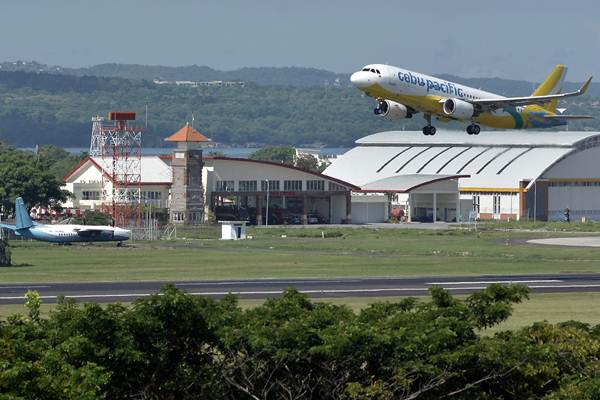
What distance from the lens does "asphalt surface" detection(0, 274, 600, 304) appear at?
68.8 metres

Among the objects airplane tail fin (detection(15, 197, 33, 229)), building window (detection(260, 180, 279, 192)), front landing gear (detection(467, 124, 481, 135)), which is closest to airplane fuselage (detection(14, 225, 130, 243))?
airplane tail fin (detection(15, 197, 33, 229))

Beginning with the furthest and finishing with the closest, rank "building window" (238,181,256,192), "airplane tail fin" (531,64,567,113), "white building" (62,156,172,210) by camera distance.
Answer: "building window" (238,181,256,192) < "white building" (62,156,172,210) < "airplane tail fin" (531,64,567,113)

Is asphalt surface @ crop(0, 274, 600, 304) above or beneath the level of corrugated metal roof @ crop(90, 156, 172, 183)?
beneath

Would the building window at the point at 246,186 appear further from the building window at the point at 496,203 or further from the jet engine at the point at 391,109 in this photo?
the jet engine at the point at 391,109

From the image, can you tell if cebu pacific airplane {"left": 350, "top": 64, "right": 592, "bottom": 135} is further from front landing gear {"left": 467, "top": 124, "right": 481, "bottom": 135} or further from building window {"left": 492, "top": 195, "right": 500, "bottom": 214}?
building window {"left": 492, "top": 195, "right": 500, "bottom": 214}

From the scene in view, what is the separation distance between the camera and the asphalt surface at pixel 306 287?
68.8 metres

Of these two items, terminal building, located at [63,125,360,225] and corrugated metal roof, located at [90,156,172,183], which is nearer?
terminal building, located at [63,125,360,225]

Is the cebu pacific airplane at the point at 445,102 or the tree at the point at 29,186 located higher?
the cebu pacific airplane at the point at 445,102

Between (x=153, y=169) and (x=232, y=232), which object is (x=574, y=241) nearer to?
(x=232, y=232)

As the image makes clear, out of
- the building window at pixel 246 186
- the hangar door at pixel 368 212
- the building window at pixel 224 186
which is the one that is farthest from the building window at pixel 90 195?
the hangar door at pixel 368 212

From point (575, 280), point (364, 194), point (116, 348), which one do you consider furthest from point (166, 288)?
point (364, 194)

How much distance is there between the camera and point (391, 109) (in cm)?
8606

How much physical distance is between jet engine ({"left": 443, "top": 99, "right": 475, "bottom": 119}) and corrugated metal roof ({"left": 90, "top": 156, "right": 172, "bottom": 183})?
8081cm

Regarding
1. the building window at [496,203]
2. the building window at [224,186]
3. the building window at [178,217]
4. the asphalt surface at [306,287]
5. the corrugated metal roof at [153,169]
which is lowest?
the asphalt surface at [306,287]
